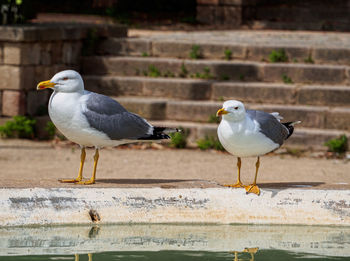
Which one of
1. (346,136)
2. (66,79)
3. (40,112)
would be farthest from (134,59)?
(66,79)

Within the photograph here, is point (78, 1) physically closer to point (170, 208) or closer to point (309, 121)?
point (309, 121)

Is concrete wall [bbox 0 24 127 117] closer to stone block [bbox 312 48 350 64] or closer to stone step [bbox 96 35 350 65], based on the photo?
stone step [bbox 96 35 350 65]

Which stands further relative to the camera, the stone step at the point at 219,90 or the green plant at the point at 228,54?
the green plant at the point at 228,54

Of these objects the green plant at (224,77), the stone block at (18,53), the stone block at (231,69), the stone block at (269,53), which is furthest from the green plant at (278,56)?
the stone block at (18,53)

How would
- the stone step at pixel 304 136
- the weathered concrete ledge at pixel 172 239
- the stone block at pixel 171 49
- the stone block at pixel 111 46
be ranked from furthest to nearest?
1. the stone block at pixel 111 46
2. the stone block at pixel 171 49
3. the stone step at pixel 304 136
4. the weathered concrete ledge at pixel 172 239

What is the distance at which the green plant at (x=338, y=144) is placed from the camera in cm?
918

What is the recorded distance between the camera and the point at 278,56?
10.9m

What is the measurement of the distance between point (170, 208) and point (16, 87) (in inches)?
216

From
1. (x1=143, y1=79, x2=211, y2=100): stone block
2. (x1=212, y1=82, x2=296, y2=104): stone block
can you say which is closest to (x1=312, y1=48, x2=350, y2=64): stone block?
(x1=212, y1=82, x2=296, y2=104): stone block

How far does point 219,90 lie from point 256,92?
509 millimetres

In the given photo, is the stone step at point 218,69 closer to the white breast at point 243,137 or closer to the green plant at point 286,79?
the green plant at point 286,79

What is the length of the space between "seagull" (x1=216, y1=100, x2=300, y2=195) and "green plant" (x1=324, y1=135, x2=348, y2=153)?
3634mm

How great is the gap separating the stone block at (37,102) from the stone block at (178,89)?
1.41m

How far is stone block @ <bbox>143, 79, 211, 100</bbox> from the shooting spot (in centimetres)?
1048
